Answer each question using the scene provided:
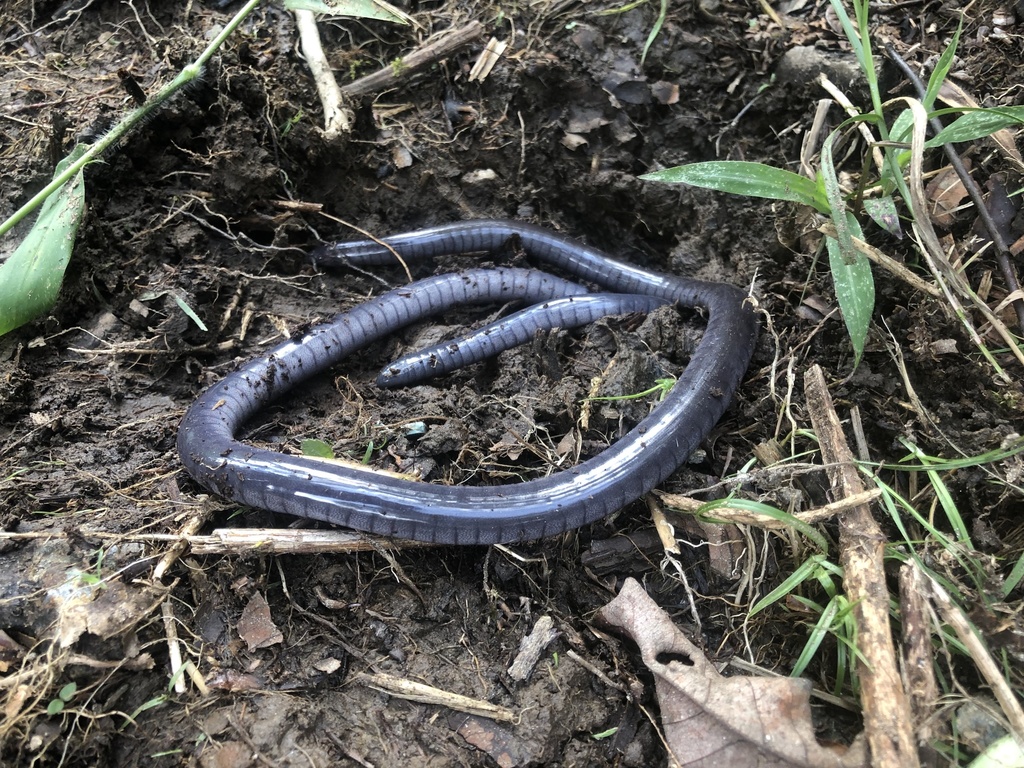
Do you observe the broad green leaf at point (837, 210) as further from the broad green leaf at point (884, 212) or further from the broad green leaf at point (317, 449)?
the broad green leaf at point (317, 449)

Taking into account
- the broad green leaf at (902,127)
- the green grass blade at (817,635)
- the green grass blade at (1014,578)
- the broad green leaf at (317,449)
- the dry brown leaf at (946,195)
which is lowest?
the green grass blade at (817,635)

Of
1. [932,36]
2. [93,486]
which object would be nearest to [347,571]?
[93,486]

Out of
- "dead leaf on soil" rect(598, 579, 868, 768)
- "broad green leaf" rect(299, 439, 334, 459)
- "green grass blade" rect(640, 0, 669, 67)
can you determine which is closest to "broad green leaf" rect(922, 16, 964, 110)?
"green grass blade" rect(640, 0, 669, 67)

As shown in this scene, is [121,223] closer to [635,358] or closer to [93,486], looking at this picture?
[93,486]

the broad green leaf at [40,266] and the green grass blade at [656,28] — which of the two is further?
the green grass blade at [656,28]

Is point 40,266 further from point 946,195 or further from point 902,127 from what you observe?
point 946,195

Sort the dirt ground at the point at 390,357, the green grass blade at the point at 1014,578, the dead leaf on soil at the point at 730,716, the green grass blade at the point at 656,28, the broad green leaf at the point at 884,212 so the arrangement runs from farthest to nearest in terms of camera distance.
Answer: the green grass blade at the point at 656,28 → the broad green leaf at the point at 884,212 → the dirt ground at the point at 390,357 → the green grass blade at the point at 1014,578 → the dead leaf on soil at the point at 730,716

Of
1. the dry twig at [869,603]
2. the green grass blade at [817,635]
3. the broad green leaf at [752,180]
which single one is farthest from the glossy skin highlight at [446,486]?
the green grass blade at [817,635]
